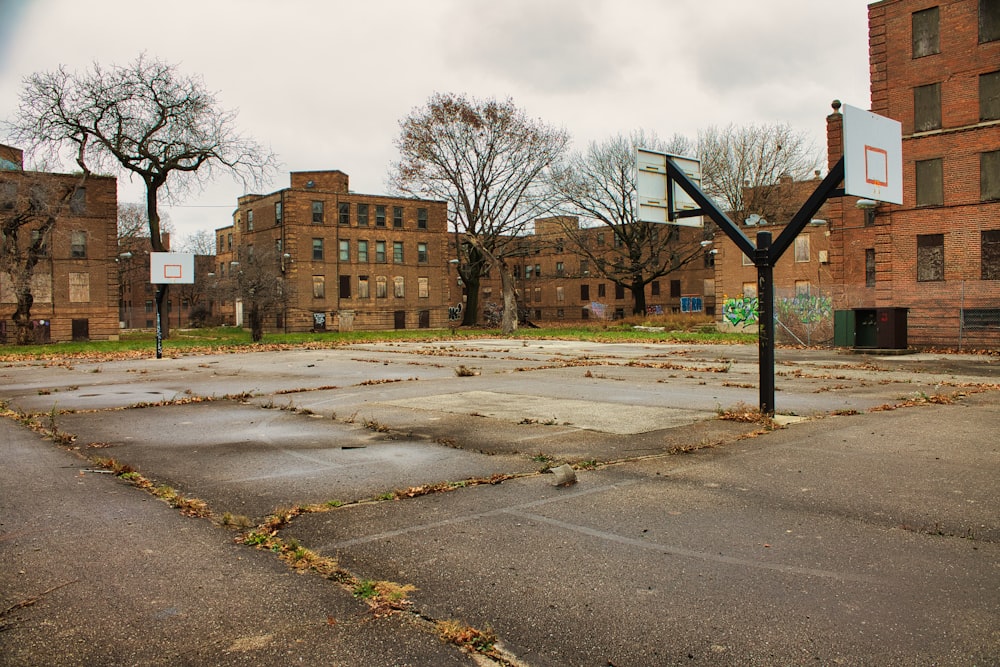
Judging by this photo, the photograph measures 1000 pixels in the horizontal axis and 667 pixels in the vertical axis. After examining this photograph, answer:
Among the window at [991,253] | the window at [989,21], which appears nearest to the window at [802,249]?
the window at [991,253]

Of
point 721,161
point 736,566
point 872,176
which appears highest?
point 721,161

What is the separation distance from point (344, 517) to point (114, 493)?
2025mm

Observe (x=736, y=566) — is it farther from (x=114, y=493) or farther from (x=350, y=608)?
(x=114, y=493)

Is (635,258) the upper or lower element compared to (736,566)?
upper

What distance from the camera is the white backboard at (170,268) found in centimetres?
2714

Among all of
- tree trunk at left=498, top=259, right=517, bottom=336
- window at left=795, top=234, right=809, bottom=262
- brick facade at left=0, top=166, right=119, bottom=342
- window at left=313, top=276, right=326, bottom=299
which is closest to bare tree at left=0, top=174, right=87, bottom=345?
brick facade at left=0, top=166, right=119, bottom=342

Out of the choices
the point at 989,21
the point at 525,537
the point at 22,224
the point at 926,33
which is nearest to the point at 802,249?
the point at 926,33

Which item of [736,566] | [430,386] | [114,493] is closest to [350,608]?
[736,566]

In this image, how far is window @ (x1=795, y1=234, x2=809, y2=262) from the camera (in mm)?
46781

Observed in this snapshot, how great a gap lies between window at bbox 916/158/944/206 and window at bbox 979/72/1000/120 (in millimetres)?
2281

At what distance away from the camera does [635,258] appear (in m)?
58.2

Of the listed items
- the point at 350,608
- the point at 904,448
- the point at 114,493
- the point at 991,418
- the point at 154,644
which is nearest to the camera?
the point at 154,644

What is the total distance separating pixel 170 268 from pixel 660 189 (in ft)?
73.4

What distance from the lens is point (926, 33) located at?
30000mm
